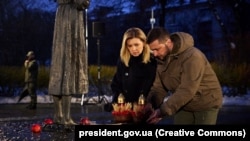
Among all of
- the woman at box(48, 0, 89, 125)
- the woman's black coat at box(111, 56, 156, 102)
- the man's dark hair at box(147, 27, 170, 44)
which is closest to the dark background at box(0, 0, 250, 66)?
the woman at box(48, 0, 89, 125)

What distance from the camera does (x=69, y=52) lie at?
10391mm

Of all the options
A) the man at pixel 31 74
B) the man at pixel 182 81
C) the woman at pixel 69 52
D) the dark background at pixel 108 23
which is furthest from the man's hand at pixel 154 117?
the dark background at pixel 108 23

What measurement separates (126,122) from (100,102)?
17.1 metres

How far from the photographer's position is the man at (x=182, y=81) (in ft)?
15.4

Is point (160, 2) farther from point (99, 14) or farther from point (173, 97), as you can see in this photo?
point (173, 97)

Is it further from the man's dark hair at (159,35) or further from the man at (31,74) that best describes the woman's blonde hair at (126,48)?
the man at (31,74)

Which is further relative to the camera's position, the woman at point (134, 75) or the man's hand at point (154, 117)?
the woman at point (134, 75)

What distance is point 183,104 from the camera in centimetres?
473

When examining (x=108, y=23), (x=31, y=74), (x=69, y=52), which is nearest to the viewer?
(x=69, y=52)

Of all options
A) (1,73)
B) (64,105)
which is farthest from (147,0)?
(64,105)

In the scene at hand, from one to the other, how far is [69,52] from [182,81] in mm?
5836

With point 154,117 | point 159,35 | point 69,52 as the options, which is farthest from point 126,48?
point 69,52

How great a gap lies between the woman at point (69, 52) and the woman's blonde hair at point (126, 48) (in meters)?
4.56

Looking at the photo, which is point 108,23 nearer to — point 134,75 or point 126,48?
point 134,75
